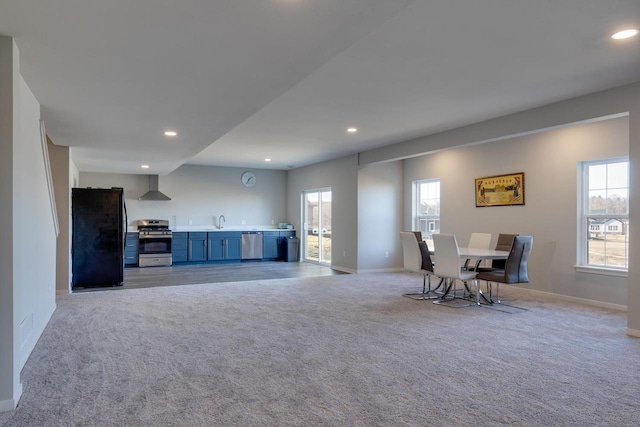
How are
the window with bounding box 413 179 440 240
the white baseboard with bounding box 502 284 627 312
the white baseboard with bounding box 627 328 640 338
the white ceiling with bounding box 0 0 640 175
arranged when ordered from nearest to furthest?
the white ceiling with bounding box 0 0 640 175, the white baseboard with bounding box 627 328 640 338, the white baseboard with bounding box 502 284 627 312, the window with bounding box 413 179 440 240

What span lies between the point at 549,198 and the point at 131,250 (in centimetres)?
858

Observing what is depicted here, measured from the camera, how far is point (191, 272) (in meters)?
8.77

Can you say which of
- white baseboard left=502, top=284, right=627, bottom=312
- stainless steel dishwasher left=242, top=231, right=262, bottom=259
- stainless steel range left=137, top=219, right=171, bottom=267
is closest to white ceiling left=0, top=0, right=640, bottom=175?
white baseboard left=502, top=284, right=627, bottom=312

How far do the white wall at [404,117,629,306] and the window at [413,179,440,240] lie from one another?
771mm

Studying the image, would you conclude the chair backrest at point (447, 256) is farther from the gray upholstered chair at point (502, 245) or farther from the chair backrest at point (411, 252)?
the gray upholstered chair at point (502, 245)

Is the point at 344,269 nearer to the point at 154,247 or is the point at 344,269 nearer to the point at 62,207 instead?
the point at 154,247

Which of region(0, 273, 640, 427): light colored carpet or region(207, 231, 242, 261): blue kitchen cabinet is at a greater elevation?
region(207, 231, 242, 261): blue kitchen cabinet

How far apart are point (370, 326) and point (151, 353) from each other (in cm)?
212

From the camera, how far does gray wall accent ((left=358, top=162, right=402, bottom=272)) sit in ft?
28.9

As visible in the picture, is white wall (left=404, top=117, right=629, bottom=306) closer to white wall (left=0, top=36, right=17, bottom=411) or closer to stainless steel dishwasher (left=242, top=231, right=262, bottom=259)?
stainless steel dishwasher (left=242, top=231, right=262, bottom=259)

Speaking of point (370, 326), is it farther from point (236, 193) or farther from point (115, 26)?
point (236, 193)

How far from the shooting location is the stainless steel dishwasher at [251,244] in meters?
10.9

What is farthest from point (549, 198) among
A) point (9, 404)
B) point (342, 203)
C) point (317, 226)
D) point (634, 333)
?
point (9, 404)

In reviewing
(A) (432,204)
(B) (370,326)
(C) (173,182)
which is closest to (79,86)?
(B) (370,326)
